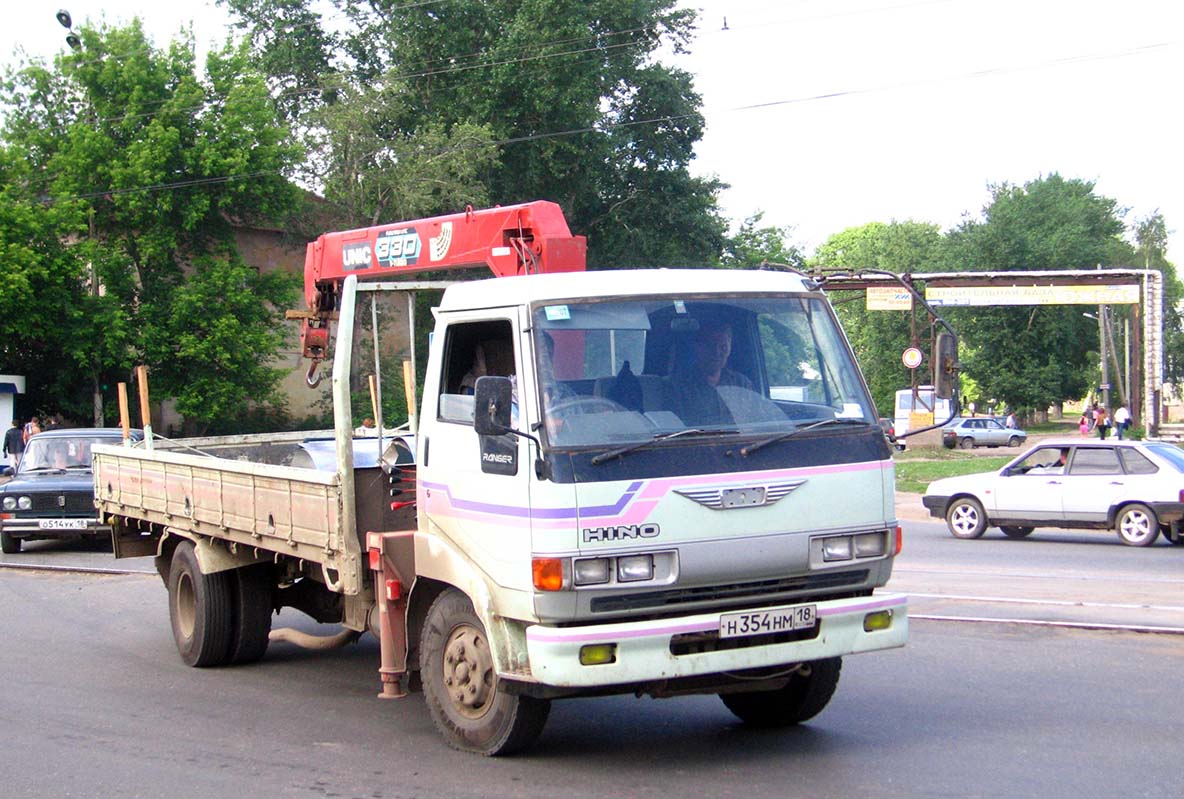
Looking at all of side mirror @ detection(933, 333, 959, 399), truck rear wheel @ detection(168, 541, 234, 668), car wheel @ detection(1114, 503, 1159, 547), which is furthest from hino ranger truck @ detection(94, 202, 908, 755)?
car wheel @ detection(1114, 503, 1159, 547)

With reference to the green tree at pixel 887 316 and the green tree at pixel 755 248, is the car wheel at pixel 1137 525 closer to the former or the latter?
the green tree at pixel 755 248

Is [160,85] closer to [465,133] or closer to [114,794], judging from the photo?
[465,133]

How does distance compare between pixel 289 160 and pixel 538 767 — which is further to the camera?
pixel 289 160

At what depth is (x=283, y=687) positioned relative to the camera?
8555 mm

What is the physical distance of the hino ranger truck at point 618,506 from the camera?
569 centimetres

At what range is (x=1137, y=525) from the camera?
17047 mm

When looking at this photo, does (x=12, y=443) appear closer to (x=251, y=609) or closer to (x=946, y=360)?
(x=251, y=609)

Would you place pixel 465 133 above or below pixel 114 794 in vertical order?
above

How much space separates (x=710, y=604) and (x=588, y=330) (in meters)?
1.40

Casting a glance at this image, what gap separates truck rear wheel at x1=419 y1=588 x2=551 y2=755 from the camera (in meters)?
6.14

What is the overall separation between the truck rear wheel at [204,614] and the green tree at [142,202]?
30475mm

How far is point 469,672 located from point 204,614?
3.53 metres

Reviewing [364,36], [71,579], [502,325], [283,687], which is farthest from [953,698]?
[364,36]

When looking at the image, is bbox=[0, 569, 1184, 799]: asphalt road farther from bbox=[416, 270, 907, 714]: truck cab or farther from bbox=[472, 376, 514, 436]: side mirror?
bbox=[472, 376, 514, 436]: side mirror
